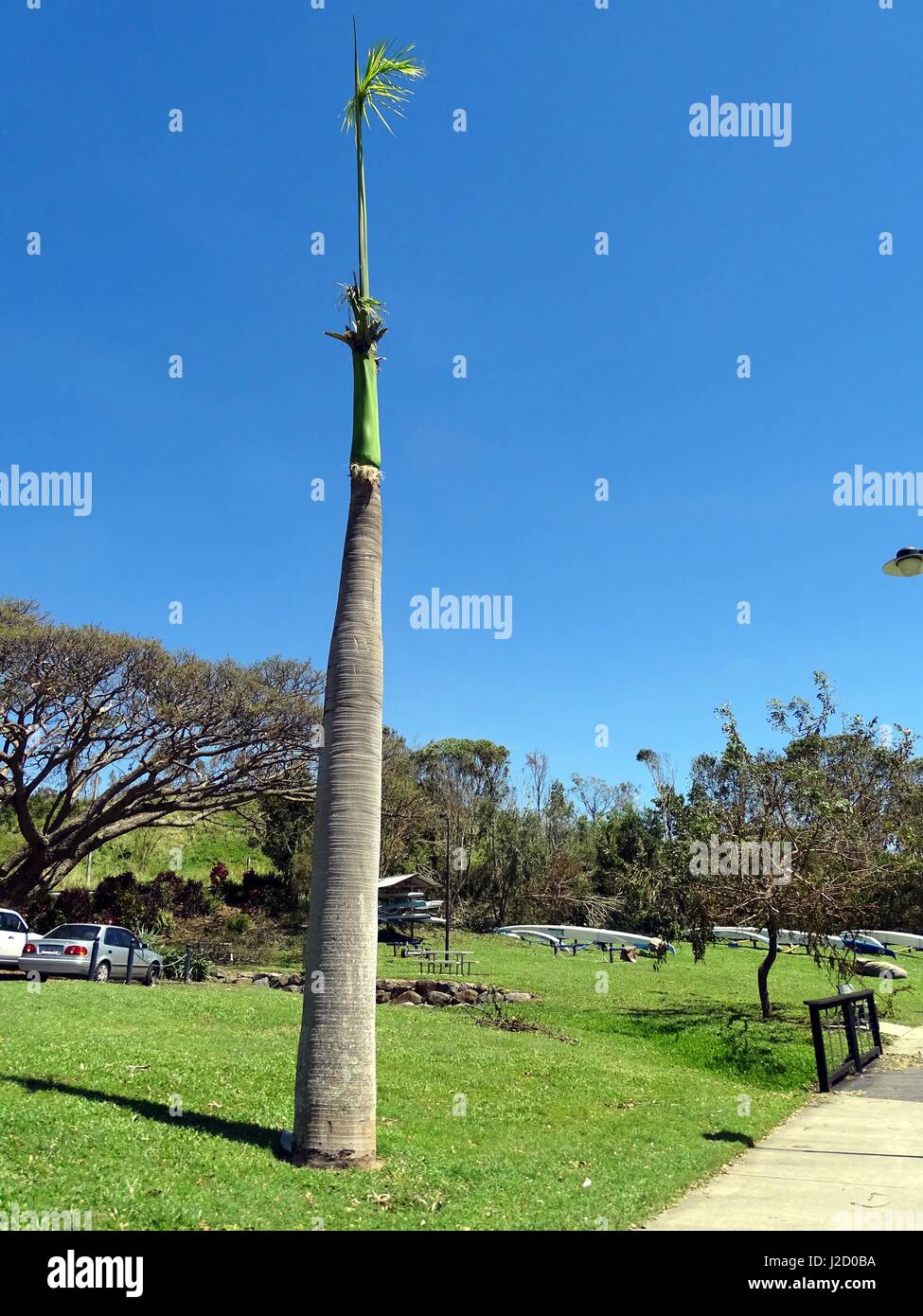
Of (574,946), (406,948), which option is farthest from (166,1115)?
(574,946)

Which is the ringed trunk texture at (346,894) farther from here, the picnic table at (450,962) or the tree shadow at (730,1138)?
the picnic table at (450,962)

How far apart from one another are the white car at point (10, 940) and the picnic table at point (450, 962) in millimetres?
12623

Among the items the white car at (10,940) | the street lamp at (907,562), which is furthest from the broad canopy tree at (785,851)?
the white car at (10,940)

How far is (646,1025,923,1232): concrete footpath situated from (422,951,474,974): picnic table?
16814mm

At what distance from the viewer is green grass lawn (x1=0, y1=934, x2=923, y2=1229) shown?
21.5 feet

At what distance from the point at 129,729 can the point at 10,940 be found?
11.0 meters

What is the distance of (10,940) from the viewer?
65.8 feet

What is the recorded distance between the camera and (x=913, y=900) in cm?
5350


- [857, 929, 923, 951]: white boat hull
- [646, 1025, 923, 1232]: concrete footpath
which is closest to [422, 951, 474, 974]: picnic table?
[646, 1025, 923, 1232]: concrete footpath

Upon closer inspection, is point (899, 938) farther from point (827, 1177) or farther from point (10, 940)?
point (827, 1177)

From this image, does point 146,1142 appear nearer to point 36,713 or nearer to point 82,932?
point 82,932

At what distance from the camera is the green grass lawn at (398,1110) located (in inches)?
259
